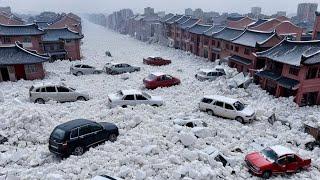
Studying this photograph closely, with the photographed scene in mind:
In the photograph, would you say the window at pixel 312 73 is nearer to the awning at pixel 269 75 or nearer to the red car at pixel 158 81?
the awning at pixel 269 75

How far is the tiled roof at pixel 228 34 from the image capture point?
139 ft

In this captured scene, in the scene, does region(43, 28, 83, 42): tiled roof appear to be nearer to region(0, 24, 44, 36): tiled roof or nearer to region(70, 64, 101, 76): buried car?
region(0, 24, 44, 36): tiled roof

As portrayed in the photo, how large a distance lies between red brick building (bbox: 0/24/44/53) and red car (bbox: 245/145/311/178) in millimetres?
34947

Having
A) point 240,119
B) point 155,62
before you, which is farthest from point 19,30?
point 240,119

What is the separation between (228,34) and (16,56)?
30.4 meters

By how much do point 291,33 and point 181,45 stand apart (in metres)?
24.5

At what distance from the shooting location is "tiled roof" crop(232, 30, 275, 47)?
117 feet

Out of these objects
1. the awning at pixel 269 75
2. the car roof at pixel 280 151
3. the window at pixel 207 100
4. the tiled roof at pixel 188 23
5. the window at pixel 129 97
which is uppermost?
the tiled roof at pixel 188 23

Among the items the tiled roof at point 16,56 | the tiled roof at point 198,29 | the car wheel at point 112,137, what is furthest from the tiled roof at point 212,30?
the car wheel at point 112,137

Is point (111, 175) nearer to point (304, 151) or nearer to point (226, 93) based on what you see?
point (304, 151)

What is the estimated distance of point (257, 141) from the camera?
60.8 feet

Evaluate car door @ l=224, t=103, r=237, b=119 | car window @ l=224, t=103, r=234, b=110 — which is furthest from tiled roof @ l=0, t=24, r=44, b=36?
car door @ l=224, t=103, r=237, b=119

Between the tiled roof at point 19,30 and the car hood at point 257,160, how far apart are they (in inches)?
1364

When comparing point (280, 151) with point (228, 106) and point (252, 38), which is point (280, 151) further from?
point (252, 38)
